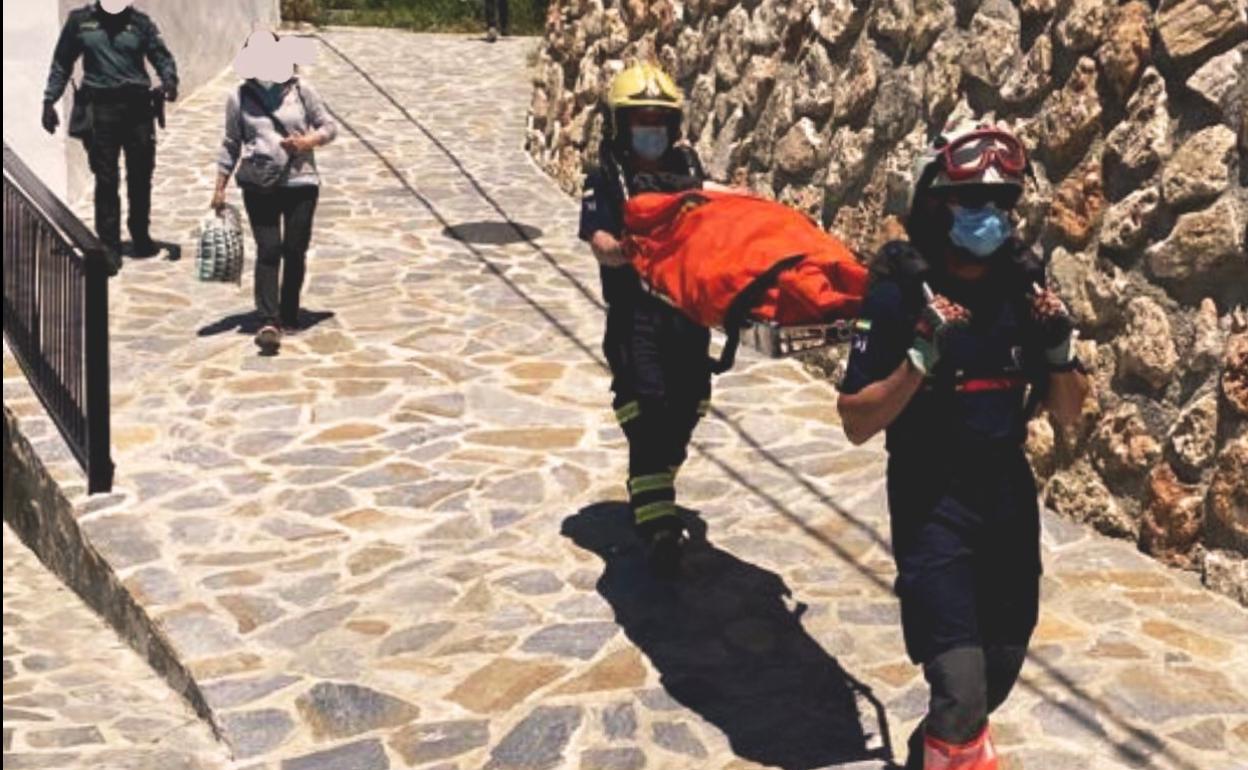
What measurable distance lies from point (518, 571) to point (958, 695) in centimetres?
299

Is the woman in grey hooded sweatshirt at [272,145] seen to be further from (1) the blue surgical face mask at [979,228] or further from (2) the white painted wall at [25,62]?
(1) the blue surgical face mask at [979,228]

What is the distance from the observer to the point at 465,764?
18.3 feet

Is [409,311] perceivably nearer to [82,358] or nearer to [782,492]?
[82,358]

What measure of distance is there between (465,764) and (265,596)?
167 cm

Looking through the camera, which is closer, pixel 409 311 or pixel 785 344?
pixel 785 344

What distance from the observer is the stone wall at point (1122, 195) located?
22.4 feet

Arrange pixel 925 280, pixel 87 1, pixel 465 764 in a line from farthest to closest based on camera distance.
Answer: pixel 87 1
pixel 465 764
pixel 925 280

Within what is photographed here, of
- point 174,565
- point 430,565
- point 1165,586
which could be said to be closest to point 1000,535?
point 1165,586

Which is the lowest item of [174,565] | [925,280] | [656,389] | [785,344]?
[174,565]

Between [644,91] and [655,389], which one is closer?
[644,91]

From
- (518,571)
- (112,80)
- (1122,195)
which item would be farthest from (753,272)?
(112,80)

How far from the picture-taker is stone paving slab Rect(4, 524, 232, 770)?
19.2 feet

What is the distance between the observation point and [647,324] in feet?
21.5

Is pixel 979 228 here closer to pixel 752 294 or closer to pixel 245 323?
pixel 752 294
